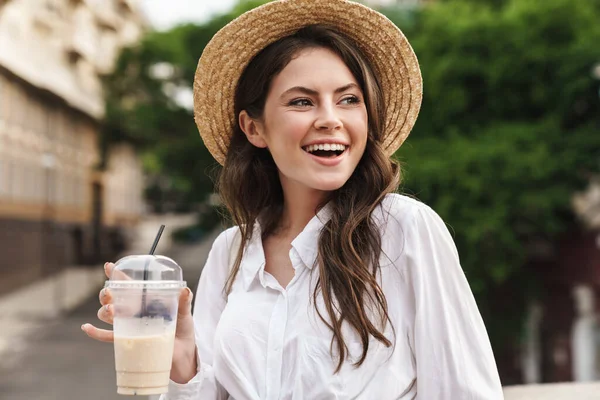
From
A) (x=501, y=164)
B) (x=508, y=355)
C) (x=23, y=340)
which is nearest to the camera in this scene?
(x=501, y=164)

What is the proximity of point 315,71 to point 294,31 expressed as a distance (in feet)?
0.73

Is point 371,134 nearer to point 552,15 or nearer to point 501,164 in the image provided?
point 501,164

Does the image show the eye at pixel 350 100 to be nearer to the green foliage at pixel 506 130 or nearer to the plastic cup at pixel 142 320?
the plastic cup at pixel 142 320

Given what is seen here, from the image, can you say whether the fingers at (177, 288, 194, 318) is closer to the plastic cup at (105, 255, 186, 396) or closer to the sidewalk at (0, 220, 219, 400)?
the plastic cup at (105, 255, 186, 396)

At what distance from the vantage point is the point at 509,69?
17.4 metres

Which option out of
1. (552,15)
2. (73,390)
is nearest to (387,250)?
(73,390)

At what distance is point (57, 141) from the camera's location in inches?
1102

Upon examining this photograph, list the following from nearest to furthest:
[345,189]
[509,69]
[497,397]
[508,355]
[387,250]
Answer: [497,397] → [387,250] → [345,189] → [509,69] → [508,355]

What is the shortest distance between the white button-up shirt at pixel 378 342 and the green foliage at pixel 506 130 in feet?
43.5

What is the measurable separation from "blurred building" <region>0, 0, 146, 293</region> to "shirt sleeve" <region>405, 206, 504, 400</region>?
16695mm

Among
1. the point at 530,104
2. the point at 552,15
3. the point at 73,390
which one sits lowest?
the point at 73,390

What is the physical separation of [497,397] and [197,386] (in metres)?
0.80

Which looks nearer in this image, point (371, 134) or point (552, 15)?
point (371, 134)

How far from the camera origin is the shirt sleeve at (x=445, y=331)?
1.93m
